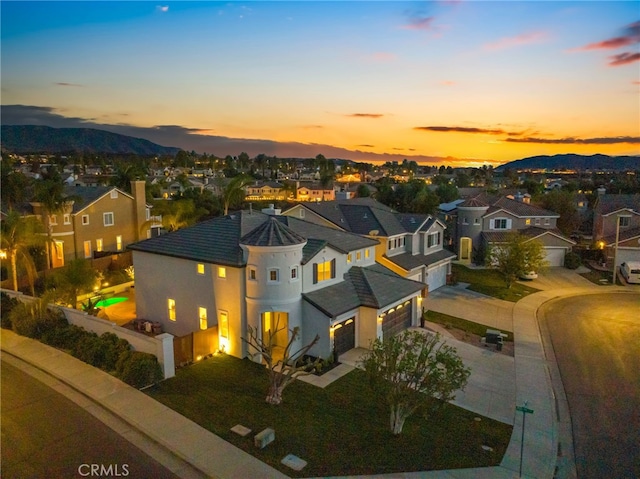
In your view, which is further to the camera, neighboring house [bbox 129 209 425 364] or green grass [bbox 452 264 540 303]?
green grass [bbox 452 264 540 303]

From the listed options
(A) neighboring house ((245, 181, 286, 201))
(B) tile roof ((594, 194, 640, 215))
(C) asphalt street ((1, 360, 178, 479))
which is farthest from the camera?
(A) neighboring house ((245, 181, 286, 201))

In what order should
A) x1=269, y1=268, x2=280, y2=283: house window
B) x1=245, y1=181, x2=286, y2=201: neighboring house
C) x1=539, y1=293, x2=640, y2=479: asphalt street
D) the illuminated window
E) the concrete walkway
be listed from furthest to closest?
Answer: x1=245, y1=181, x2=286, y2=201: neighboring house → the illuminated window → x1=269, y1=268, x2=280, y2=283: house window → x1=539, y1=293, x2=640, y2=479: asphalt street → the concrete walkway

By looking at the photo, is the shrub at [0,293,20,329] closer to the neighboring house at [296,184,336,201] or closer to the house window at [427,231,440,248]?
the house window at [427,231,440,248]

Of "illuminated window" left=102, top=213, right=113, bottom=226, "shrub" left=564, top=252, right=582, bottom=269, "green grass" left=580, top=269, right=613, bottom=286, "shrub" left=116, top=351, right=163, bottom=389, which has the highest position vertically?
"illuminated window" left=102, top=213, right=113, bottom=226

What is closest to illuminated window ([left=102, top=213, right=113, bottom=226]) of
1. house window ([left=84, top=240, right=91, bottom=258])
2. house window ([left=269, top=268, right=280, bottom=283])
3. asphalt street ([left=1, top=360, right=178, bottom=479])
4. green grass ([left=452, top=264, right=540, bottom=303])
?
house window ([left=84, top=240, right=91, bottom=258])

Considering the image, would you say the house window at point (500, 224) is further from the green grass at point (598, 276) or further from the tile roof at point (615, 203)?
the tile roof at point (615, 203)

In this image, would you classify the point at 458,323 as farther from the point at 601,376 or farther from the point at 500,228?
the point at 500,228
